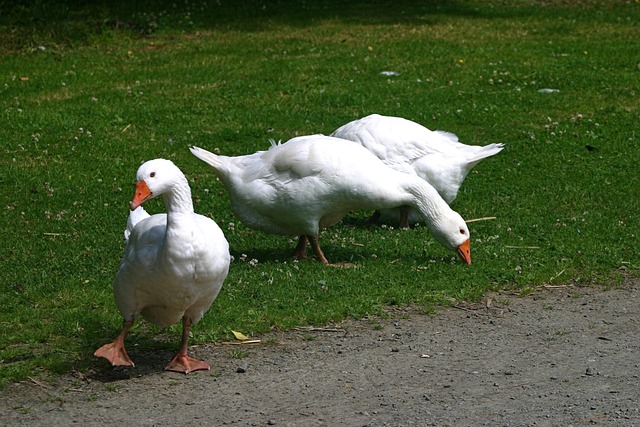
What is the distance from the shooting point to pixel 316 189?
299 inches

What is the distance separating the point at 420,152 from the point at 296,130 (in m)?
3.09

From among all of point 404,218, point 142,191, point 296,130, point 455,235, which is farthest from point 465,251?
point 296,130

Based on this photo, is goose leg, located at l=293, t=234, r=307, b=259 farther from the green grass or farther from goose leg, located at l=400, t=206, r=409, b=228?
goose leg, located at l=400, t=206, r=409, b=228

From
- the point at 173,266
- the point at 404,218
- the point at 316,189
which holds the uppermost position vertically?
the point at 173,266

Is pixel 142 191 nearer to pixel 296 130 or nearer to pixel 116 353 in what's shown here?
pixel 116 353

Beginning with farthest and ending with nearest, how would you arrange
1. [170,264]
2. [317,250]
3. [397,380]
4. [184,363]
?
1. [317,250]
2. [184,363]
3. [397,380]
4. [170,264]

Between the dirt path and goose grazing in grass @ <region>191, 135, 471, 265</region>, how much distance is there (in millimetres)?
1247

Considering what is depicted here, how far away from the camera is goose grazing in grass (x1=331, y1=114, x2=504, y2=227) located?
875 centimetres

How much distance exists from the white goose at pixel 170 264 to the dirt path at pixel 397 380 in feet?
0.88

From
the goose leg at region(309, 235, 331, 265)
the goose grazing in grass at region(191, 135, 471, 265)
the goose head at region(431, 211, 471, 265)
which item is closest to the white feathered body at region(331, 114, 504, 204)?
the goose grazing in grass at region(191, 135, 471, 265)

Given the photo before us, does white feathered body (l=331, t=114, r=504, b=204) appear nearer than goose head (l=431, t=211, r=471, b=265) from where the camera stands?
No

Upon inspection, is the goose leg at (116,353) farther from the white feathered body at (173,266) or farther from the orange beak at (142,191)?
the orange beak at (142,191)

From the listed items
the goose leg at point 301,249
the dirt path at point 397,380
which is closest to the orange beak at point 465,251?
the dirt path at point 397,380

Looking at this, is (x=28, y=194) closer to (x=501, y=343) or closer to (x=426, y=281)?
(x=426, y=281)
